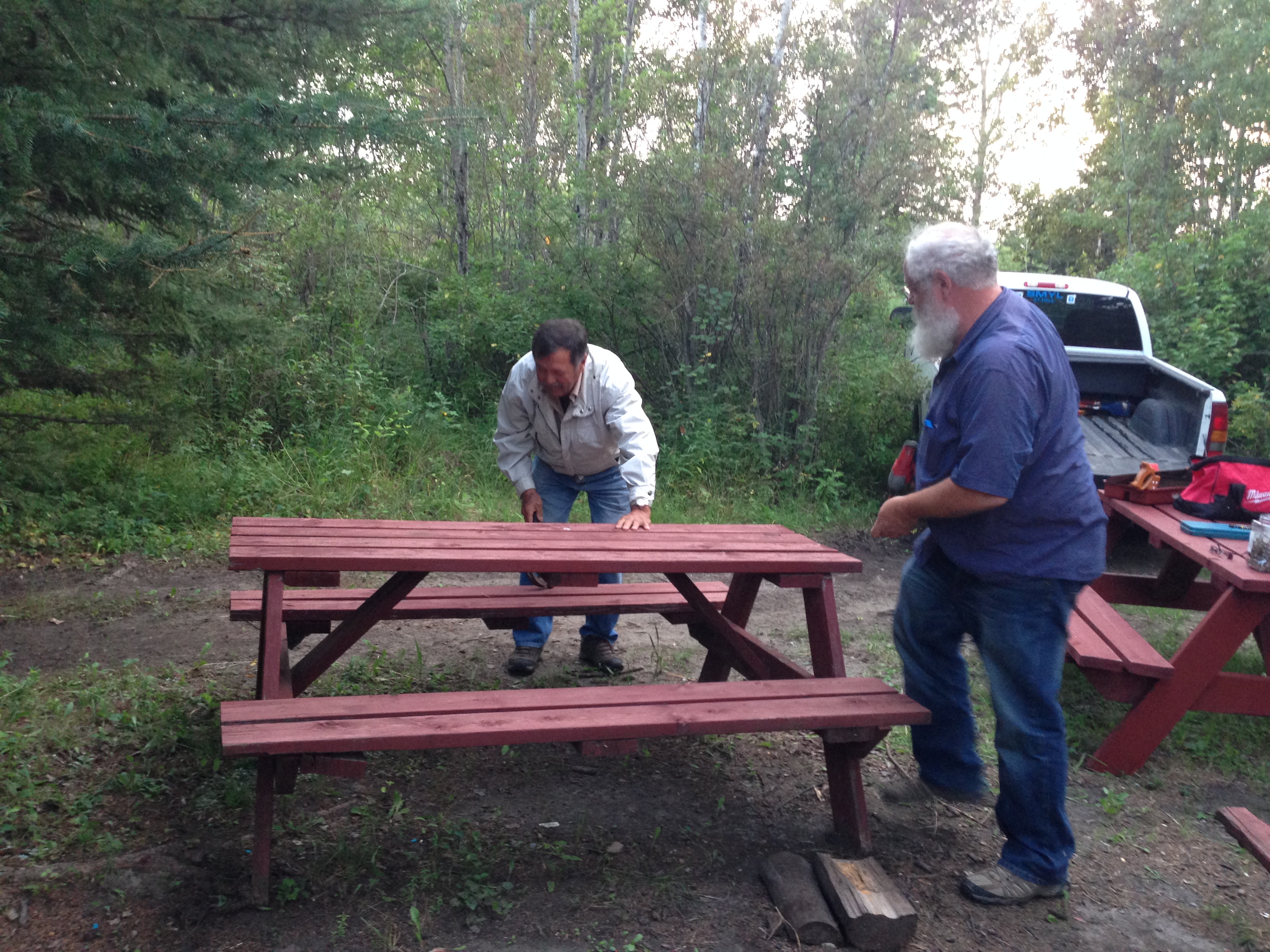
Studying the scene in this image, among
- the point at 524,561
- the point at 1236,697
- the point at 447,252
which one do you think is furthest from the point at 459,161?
the point at 1236,697

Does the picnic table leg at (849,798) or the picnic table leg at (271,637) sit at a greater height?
the picnic table leg at (271,637)

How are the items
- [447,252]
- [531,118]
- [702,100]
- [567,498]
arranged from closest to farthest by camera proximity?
[567,498] < [702,100] < [447,252] < [531,118]

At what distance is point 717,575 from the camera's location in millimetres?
7125

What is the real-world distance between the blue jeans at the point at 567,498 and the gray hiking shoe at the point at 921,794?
1.60 meters

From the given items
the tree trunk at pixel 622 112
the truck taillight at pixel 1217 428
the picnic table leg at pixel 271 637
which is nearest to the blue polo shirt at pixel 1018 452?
the picnic table leg at pixel 271 637

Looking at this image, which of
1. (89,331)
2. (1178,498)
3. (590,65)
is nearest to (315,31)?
(89,331)

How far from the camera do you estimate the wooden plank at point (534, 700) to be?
102 inches

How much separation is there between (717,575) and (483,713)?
456 centimetres

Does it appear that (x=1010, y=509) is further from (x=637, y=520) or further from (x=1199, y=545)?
(x=1199, y=545)

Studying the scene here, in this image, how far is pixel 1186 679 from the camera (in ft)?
12.7

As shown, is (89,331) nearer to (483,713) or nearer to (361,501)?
(361,501)

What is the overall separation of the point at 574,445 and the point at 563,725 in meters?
1.87

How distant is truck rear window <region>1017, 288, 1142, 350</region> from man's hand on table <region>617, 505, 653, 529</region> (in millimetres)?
5794

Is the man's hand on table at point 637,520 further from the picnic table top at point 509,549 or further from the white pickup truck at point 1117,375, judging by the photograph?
the white pickup truck at point 1117,375
